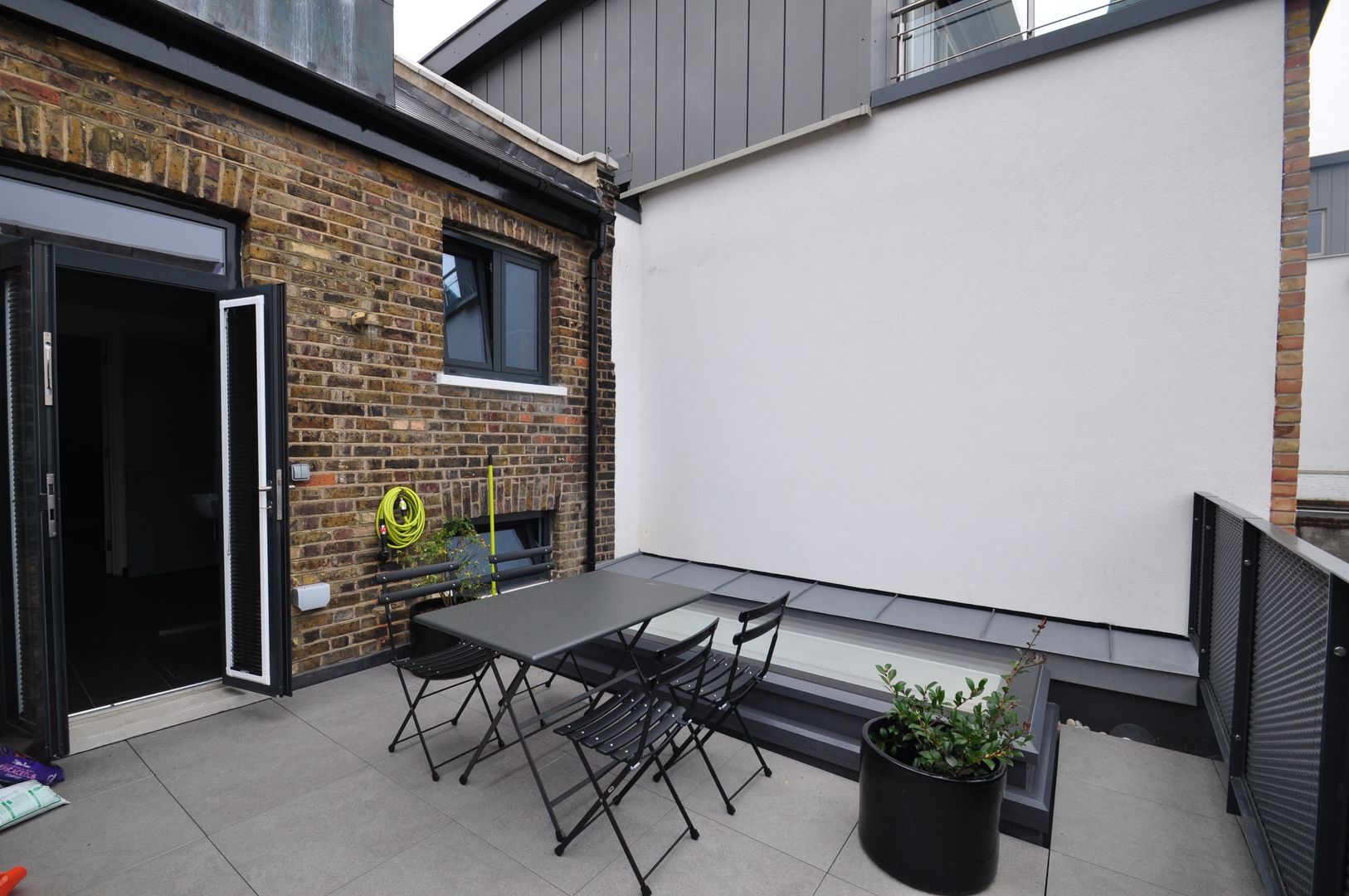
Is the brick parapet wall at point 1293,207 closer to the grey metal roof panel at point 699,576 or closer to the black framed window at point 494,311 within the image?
the grey metal roof panel at point 699,576

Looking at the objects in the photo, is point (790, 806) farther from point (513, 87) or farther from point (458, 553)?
point (513, 87)

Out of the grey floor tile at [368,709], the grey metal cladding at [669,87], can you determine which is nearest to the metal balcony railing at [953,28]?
the grey metal cladding at [669,87]

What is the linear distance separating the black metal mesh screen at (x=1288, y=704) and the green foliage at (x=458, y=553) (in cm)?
Answer: 349

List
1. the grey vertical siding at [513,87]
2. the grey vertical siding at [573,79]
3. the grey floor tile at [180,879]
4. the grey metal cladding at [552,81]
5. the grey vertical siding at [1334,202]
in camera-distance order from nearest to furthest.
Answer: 1. the grey floor tile at [180,879]
2. the grey vertical siding at [573,79]
3. the grey metal cladding at [552,81]
4. the grey vertical siding at [513,87]
5. the grey vertical siding at [1334,202]

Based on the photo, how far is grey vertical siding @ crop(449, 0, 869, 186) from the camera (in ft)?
15.1

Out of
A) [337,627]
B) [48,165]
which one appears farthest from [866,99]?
[337,627]

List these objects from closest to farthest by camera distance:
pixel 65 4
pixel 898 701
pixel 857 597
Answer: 1. pixel 898 701
2. pixel 65 4
3. pixel 857 597

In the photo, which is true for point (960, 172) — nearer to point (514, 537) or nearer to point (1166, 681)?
point (1166, 681)

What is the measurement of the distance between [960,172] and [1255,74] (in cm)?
143

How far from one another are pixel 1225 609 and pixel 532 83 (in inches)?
309

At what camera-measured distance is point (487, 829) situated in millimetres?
2301

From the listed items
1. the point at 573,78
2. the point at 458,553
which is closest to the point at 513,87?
the point at 573,78

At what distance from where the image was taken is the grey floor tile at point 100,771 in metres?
2.46

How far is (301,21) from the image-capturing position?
354cm
